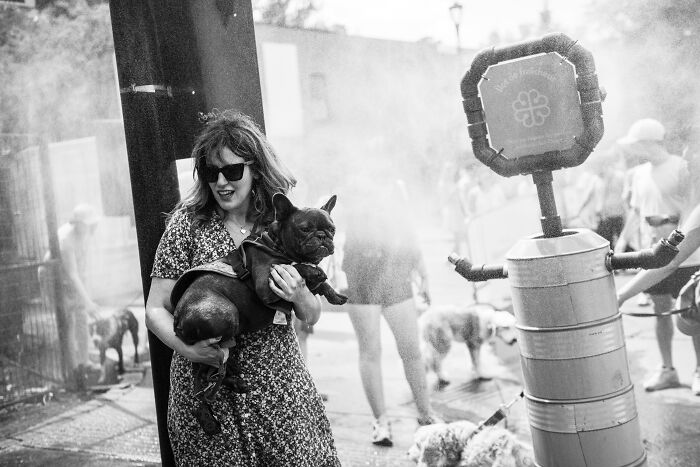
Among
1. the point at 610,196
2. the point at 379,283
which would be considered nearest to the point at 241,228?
the point at 379,283

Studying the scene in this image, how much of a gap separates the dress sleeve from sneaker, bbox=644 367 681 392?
4081mm

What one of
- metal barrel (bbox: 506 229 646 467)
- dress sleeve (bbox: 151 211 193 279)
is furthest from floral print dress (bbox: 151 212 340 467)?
metal barrel (bbox: 506 229 646 467)

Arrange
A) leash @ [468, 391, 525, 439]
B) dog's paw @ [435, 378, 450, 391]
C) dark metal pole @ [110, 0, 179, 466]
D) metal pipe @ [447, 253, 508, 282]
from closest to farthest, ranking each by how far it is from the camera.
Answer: dark metal pole @ [110, 0, 179, 466] < metal pipe @ [447, 253, 508, 282] < leash @ [468, 391, 525, 439] < dog's paw @ [435, 378, 450, 391]

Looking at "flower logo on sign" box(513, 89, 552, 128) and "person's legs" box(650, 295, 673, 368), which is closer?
"flower logo on sign" box(513, 89, 552, 128)

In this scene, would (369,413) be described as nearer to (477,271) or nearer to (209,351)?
(477,271)

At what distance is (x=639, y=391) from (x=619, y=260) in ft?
8.51

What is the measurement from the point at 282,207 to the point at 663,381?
4075 millimetres

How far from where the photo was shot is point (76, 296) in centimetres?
705

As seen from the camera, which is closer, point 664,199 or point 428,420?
point 428,420

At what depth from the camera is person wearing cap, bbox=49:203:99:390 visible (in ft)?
22.9

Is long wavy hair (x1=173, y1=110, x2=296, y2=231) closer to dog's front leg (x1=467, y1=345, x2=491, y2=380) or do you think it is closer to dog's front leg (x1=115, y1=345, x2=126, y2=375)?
dog's front leg (x1=467, y1=345, x2=491, y2=380)

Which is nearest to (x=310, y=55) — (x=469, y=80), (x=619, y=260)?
(x=469, y=80)

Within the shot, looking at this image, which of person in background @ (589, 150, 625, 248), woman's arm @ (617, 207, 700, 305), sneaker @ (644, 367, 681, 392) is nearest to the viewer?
woman's arm @ (617, 207, 700, 305)

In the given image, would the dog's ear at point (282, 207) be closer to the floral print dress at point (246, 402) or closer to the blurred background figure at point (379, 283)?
the floral print dress at point (246, 402)
